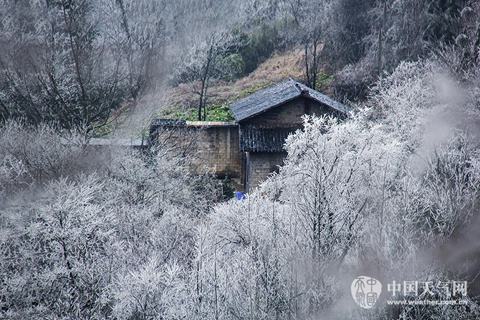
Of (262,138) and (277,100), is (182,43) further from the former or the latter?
(262,138)

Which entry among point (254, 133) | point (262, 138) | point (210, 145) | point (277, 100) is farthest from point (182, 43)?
point (262, 138)

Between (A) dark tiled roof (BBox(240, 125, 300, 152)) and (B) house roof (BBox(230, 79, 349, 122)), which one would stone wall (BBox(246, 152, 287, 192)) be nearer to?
(A) dark tiled roof (BBox(240, 125, 300, 152))

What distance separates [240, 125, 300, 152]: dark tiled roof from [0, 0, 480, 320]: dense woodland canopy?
216 centimetres

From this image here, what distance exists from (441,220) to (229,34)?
24976 mm

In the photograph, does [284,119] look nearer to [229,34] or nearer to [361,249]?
[361,249]

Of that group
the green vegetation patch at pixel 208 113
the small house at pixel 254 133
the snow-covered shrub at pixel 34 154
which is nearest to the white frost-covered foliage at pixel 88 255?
the snow-covered shrub at pixel 34 154

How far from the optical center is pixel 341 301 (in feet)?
33.8

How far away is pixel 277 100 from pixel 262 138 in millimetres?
1645

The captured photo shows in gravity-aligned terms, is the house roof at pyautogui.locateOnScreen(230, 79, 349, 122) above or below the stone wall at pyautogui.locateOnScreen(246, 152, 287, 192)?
above

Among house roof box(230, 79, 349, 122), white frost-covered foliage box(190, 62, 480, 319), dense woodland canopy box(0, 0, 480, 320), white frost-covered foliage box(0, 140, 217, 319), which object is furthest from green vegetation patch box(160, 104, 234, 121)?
white frost-covered foliage box(190, 62, 480, 319)

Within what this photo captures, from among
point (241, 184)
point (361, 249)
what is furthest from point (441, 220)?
point (241, 184)

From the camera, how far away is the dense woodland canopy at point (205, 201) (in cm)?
1043

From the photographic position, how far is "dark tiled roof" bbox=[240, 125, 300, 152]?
20266mm

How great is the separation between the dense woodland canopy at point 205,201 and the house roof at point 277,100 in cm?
192
